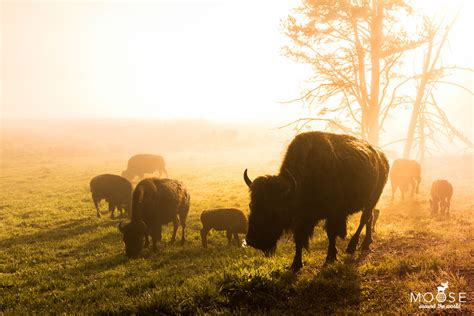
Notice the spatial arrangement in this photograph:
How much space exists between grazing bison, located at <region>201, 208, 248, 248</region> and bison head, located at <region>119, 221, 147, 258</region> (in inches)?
86.7

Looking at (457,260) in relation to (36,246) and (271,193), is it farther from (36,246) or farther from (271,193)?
(36,246)

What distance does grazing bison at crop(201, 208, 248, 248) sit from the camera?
38.8 feet


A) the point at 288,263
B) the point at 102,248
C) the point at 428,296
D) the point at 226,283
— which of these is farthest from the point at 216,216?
the point at 428,296

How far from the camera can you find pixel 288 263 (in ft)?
23.2

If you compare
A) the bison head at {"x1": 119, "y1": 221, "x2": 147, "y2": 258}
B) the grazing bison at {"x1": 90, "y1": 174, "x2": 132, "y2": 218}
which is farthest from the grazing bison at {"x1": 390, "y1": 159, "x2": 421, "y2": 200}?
the bison head at {"x1": 119, "y1": 221, "x2": 147, "y2": 258}

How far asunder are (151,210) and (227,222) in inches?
108

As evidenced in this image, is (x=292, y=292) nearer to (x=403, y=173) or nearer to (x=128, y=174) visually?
(x=403, y=173)

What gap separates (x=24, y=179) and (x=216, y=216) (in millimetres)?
31298

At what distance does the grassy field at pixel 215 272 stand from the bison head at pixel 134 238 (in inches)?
12.4

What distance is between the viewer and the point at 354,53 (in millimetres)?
17422

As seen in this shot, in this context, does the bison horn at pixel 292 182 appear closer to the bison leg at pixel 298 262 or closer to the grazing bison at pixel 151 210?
the bison leg at pixel 298 262

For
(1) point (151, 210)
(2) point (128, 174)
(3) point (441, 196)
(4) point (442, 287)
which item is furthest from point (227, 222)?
(2) point (128, 174)

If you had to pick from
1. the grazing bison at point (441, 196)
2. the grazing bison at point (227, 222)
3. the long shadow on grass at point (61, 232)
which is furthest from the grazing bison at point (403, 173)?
the long shadow on grass at point (61, 232)

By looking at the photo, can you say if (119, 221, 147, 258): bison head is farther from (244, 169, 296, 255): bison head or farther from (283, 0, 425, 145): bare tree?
(283, 0, 425, 145): bare tree
